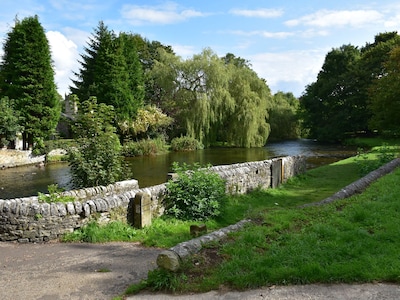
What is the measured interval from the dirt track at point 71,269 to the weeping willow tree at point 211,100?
27866mm

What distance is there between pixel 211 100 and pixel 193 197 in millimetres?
26244

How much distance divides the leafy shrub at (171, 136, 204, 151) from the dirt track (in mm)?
26138

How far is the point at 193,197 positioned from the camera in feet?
29.4

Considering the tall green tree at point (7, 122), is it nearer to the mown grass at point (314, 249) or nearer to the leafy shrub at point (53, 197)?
the leafy shrub at point (53, 197)

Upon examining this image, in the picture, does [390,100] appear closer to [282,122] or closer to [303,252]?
[303,252]

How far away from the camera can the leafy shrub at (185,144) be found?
32.9 meters

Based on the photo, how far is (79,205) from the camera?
24.1 ft

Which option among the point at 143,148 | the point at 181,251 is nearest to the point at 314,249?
the point at 181,251

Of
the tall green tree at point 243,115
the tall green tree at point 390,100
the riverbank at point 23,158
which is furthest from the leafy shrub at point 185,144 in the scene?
the tall green tree at point 390,100

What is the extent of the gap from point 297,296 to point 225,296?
2.73 feet

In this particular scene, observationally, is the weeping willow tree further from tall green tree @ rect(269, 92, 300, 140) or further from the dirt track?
the dirt track

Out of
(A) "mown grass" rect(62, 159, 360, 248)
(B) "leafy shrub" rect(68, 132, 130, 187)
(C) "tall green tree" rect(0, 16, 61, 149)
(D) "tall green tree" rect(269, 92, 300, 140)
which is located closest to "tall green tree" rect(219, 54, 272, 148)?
(D) "tall green tree" rect(269, 92, 300, 140)

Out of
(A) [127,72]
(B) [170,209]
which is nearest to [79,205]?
(B) [170,209]

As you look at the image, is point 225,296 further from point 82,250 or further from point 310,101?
point 310,101
